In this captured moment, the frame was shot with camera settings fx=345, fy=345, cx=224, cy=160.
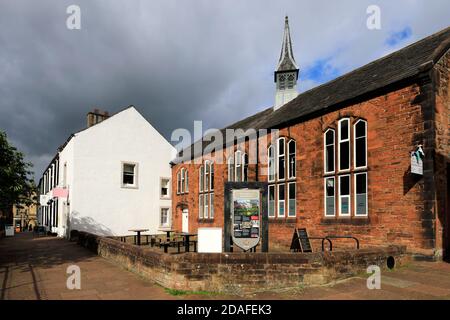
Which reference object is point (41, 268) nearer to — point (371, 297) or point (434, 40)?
point (371, 297)

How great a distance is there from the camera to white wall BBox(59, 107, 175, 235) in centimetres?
2472

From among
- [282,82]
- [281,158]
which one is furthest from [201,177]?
[281,158]

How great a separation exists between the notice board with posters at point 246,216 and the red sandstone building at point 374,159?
5008mm

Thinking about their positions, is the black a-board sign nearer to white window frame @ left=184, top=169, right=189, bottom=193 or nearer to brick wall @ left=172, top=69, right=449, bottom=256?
brick wall @ left=172, top=69, right=449, bottom=256

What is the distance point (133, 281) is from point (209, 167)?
56.0ft

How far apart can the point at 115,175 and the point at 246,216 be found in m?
18.3

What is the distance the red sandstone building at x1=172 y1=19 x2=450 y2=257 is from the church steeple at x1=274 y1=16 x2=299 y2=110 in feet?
13.6

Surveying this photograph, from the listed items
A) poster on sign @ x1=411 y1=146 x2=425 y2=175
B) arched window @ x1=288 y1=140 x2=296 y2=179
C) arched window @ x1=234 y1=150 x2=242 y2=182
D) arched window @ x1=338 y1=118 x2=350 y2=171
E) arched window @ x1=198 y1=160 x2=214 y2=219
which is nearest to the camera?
poster on sign @ x1=411 y1=146 x2=425 y2=175

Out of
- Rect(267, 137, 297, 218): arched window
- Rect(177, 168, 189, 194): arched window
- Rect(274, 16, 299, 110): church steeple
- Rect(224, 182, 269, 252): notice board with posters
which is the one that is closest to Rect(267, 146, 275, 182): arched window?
Rect(267, 137, 297, 218): arched window

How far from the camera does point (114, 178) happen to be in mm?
26156

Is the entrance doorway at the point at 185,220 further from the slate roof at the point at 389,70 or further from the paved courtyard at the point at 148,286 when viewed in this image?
the paved courtyard at the point at 148,286

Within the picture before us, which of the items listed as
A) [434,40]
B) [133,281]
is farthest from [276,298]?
[434,40]

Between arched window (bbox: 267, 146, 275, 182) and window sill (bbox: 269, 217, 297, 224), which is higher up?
arched window (bbox: 267, 146, 275, 182)
